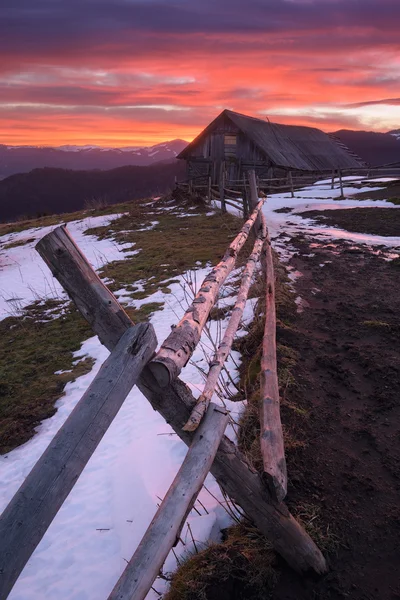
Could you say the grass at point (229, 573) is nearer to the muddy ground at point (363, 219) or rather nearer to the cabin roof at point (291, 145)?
the muddy ground at point (363, 219)

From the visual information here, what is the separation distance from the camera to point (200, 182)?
27266 millimetres

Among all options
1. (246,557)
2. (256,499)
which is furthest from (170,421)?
(246,557)

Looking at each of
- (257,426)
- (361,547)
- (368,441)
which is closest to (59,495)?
(361,547)

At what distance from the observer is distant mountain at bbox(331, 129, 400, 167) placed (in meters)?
82.9

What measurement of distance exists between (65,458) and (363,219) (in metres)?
13.5

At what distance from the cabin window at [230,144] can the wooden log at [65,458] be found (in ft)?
89.9

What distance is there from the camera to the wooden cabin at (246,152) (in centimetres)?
2630

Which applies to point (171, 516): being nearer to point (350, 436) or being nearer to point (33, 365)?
point (350, 436)

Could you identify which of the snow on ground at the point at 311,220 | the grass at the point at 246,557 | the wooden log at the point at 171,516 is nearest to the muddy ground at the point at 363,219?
the snow on ground at the point at 311,220

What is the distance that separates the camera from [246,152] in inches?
1059

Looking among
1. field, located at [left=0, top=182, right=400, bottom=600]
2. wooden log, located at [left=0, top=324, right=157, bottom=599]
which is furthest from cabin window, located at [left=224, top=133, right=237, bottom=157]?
wooden log, located at [left=0, top=324, right=157, bottom=599]

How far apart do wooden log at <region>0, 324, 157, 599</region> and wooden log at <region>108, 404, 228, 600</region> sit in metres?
0.42

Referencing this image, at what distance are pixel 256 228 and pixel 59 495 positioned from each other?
781cm

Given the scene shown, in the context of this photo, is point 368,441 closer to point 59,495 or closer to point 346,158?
point 59,495
